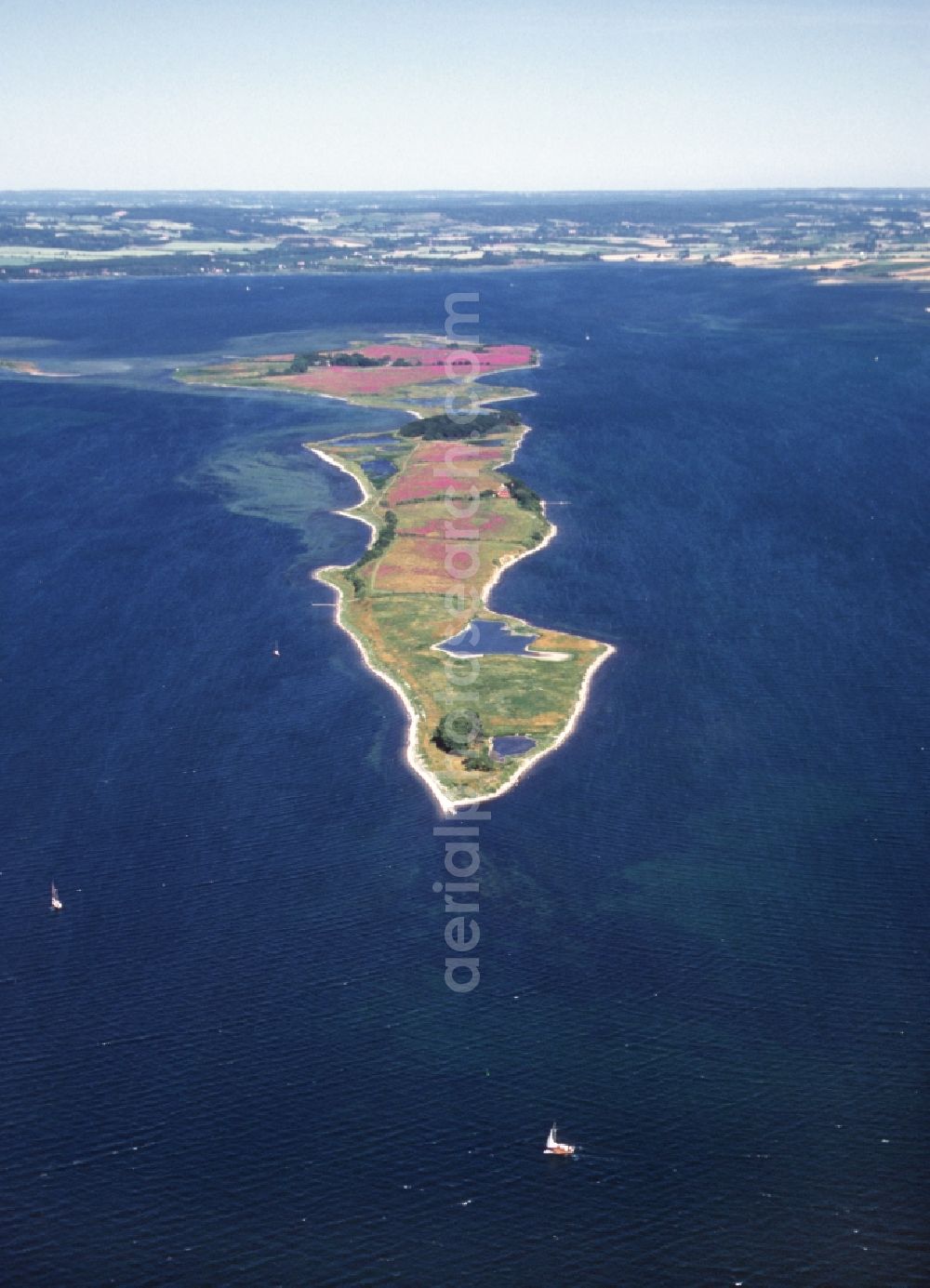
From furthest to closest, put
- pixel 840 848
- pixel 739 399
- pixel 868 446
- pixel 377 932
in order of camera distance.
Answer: pixel 739 399 → pixel 868 446 → pixel 840 848 → pixel 377 932

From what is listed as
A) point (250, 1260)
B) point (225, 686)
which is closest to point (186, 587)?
point (225, 686)

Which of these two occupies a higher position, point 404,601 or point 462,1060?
point 404,601

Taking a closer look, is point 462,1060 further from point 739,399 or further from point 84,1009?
point 739,399

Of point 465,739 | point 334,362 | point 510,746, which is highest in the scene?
point 334,362

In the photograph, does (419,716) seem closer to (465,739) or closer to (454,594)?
(465,739)

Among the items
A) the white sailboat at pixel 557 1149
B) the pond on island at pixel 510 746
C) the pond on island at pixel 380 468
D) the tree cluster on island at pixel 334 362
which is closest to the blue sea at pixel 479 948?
the white sailboat at pixel 557 1149

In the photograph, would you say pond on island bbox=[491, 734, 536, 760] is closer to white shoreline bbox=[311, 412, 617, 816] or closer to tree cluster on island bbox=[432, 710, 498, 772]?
tree cluster on island bbox=[432, 710, 498, 772]

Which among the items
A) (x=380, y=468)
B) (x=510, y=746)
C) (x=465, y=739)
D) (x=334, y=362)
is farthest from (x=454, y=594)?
(x=334, y=362)

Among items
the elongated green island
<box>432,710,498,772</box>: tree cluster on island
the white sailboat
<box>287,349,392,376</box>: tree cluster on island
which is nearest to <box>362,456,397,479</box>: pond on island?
the elongated green island
